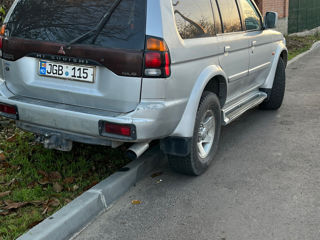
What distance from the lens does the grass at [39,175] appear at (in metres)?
3.38

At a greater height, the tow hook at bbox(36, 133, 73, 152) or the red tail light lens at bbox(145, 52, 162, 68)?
the red tail light lens at bbox(145, 52, 162, 68)

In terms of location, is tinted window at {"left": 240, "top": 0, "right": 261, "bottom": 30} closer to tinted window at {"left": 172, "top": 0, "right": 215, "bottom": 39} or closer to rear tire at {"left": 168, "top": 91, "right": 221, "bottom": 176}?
tinted window at {"left": 172, "top": 0, "right": 215, "bottom": 39}

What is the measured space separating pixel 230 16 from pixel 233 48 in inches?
17.2

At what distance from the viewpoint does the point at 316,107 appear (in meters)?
6.98

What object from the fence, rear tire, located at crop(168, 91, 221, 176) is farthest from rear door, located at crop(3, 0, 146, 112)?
the fence

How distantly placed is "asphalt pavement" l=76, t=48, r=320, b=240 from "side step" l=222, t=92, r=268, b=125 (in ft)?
1.45

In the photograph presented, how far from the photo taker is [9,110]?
3775 millimetres

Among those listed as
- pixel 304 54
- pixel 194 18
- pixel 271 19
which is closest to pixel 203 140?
pixel 194 18

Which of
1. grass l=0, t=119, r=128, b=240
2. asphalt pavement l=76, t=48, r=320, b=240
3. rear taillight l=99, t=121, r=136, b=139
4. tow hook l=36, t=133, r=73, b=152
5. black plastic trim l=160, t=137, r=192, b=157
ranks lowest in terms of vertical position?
asphalt pavement l=76, t=48, r=320, b=240

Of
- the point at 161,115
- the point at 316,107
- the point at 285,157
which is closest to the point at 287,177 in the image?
the point at 285,157

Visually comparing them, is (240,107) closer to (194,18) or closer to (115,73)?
(194,18)

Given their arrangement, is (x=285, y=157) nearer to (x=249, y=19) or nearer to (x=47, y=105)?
(x=249, y=19)

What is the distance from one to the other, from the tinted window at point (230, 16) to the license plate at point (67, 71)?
5.89 feet

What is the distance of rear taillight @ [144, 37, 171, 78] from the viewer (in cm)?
331
